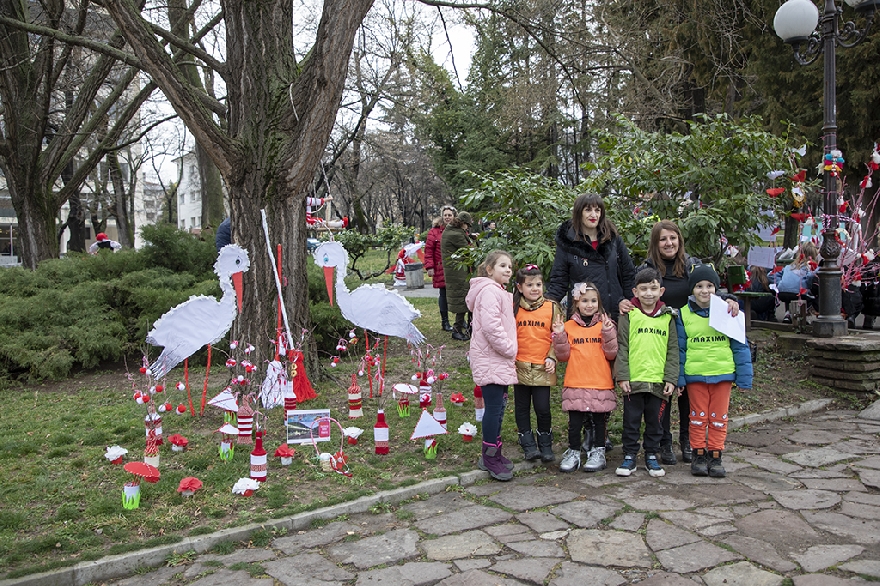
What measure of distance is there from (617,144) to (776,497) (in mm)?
Answer: 4291

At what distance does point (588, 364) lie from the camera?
16.3ft

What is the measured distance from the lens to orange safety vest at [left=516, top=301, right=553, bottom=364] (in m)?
4.97

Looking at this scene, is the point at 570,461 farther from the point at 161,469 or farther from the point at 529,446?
the point at 161,469

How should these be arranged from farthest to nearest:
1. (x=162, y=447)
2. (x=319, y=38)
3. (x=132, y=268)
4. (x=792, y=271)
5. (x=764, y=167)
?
(x=792, y=271), (x=132, y=268), (x=764, y=167), (x=319, y=38), (x=162, y=447)

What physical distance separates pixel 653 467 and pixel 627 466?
183 millimetres

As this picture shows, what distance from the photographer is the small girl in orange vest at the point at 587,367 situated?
4.93m

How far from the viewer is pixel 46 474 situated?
189 inches

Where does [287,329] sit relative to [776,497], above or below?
above

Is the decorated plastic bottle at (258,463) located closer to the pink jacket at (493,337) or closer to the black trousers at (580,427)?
the pink jacket at (493,337)

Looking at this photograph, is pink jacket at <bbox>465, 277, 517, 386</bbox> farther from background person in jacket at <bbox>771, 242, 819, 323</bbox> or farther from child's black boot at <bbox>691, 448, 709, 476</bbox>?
background person in jacket at <bbox>771, 242, 819, 323</bbox>

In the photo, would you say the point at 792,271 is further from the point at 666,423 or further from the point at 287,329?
the point at 287,329

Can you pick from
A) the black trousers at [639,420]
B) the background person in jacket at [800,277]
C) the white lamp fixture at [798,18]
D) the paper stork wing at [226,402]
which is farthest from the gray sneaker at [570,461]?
the white lamp fixture at [798,18]

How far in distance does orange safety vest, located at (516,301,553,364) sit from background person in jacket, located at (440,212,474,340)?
13.9 feet

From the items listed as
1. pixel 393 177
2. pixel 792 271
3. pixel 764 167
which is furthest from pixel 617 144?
pixel 393 177
